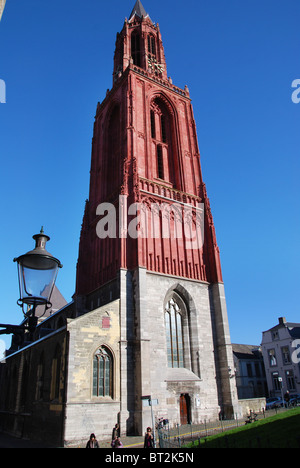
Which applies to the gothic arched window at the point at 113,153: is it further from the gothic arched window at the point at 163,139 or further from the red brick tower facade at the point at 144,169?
the gothic arched window at the point at 163,139

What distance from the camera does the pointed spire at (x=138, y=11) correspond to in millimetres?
46656

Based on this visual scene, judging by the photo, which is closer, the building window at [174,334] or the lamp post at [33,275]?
the lamp post at [33,275]

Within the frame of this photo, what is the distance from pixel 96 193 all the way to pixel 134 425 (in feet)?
72.2

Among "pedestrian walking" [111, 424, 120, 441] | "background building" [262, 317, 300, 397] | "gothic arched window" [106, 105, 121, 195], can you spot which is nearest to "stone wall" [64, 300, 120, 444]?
"pedestrian walking" [111, 424, 120, 441]

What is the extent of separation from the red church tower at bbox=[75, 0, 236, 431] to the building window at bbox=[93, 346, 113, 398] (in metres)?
0.84

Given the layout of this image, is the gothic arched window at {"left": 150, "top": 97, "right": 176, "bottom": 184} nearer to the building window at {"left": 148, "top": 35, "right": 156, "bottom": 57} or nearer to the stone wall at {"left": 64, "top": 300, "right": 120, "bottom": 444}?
the building window at {"left": 148, "top": 35, "right": 156, "bottom": 57}

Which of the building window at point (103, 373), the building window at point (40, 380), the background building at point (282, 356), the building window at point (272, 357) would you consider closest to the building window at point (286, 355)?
the background building at point (282, 356)

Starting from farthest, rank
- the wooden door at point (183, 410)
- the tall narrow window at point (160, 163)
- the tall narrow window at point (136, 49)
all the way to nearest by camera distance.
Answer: the tall narrow window at point (136, 49), the tall narrow window at point (160, 163), the wooden door at point (183, 410)

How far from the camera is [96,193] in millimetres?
34906

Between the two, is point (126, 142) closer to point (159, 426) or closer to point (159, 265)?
point (159, 265)

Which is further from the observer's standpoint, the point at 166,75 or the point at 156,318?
the point at 166,75

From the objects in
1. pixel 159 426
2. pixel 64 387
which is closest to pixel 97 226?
pixel 64 387

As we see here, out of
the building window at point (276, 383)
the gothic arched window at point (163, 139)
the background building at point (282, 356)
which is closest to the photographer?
the gothic arched window at point (163, 139)

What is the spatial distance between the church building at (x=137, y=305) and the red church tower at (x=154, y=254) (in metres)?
0.10
